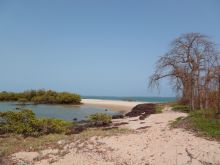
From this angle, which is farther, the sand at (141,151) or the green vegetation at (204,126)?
the green vegetation at (204,126)

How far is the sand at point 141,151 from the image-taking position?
324 inches

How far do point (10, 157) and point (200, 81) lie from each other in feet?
50.7

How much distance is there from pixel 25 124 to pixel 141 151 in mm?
7084

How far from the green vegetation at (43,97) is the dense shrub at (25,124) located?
37988mm

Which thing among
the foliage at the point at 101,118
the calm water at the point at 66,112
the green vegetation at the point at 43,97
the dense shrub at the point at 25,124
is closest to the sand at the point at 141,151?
the dense shrub at the point at 25,124

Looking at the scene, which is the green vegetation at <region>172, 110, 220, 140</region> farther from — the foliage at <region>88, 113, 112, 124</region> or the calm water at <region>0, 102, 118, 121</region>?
the calm water at <region>0, 102, 118, 121</region>

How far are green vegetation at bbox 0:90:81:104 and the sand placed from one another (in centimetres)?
4194

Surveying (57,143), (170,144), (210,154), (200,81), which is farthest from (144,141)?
(200,81)

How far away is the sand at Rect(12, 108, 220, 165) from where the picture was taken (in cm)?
824

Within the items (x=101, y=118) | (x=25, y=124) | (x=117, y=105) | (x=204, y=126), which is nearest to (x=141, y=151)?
(x=204, y=126)

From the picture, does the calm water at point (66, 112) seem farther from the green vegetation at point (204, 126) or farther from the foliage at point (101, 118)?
the green vegetation at point (204, 126)

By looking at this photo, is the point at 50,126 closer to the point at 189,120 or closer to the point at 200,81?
the point at 189,120

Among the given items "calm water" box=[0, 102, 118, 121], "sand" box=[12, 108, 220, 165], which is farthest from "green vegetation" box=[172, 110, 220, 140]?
"calm water" box=[0, 102, 118, 121]

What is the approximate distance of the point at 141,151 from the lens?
29.8 feet
